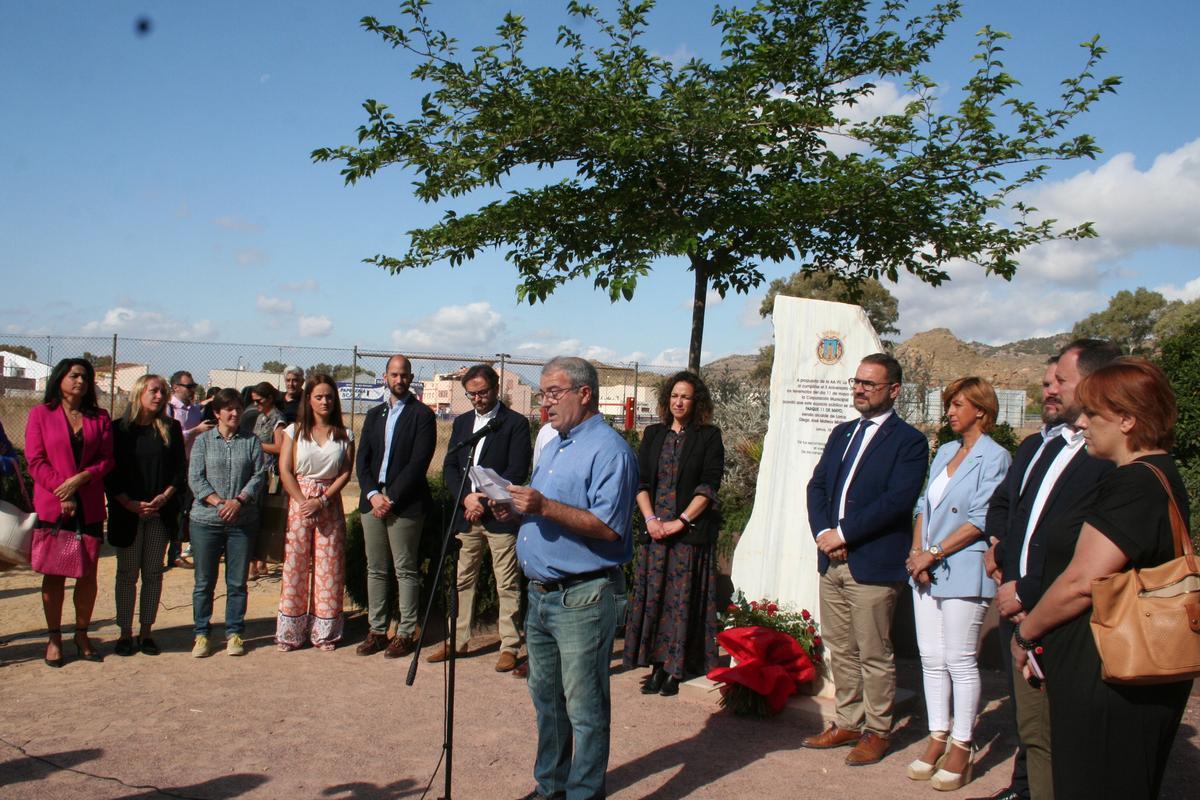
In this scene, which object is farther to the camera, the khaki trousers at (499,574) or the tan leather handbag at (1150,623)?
the khaki trousers at (499,574)

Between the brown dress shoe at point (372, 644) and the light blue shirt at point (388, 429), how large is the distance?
1.07 m

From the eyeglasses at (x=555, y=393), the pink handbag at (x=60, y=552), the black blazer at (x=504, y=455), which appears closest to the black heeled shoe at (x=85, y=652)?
the pink handbag at (x=60, y=552)

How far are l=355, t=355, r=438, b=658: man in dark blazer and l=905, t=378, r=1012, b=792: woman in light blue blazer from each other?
143 inches

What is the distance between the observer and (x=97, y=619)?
771cm

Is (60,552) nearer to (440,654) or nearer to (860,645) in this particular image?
(440,654)

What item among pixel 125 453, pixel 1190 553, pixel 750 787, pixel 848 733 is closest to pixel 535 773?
pixel 750 787

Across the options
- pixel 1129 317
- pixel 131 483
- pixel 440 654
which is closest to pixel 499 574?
pixel 440 654

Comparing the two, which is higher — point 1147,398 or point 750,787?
point 1147,398

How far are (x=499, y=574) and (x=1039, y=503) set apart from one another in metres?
4.00

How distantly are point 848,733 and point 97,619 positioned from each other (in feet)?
20.3

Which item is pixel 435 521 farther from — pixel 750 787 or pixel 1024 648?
pixel 1024 648

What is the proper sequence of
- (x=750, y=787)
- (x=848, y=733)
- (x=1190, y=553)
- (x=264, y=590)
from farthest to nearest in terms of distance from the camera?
(x=264, y=590), (x=848, y=733), (x=750, y=787), (x=1190, y=553)

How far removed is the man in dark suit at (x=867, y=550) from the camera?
4.90 m

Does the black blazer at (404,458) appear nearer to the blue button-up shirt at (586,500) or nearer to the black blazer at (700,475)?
the black blazer at (700,475)
